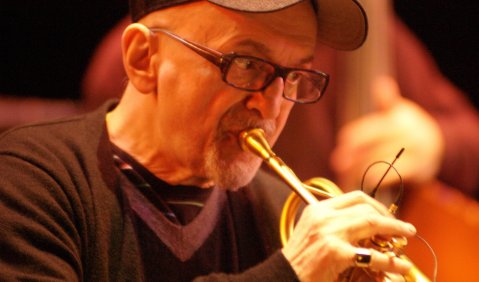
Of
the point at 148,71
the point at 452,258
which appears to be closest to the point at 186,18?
the point at 148,71

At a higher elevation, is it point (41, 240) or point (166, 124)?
point (166, 124)

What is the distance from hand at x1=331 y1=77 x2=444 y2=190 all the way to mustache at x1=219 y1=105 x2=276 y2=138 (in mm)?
1151

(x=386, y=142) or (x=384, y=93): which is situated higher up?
(x=384, y=93)

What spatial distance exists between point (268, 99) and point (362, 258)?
0.41 m

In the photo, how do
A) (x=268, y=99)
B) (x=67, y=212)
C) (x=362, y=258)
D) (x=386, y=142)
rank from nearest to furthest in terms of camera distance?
(x=362, y=258) < (x=67, y=212) < (x=268, y=99) < (x=386, y=142)

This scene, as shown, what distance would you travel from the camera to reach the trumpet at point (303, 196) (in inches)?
62.1

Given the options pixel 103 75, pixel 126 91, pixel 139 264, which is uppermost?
pixel 126 91

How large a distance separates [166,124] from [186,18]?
22 cm

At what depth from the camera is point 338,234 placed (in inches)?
59.5

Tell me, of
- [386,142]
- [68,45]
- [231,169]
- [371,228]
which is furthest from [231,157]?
[68,45]

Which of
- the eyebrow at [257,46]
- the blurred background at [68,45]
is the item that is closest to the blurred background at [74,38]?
the blurred background at [68,45]

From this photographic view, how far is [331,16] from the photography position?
1801mm

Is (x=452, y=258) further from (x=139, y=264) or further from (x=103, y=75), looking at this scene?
(x=103, y=75)

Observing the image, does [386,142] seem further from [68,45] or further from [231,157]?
[68,45]
